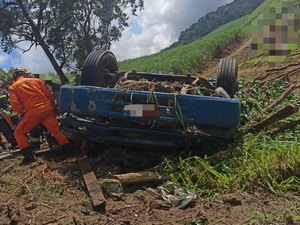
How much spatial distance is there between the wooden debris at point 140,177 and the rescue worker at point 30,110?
1.86 metres

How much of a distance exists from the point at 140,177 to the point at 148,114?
0.81 m

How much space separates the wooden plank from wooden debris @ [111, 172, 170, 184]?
0.78ft

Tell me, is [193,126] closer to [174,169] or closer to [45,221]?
[174,169]

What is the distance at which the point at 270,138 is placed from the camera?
216 inches

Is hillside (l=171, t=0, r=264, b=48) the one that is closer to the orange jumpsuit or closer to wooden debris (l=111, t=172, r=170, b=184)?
the orange jumpsuit

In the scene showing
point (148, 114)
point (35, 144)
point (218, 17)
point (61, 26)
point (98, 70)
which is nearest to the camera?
point (148, 114)

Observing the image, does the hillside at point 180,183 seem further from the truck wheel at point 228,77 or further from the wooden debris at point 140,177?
the truck wheel at point 228,77

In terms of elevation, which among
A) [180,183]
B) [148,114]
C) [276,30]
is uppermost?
[276,30]

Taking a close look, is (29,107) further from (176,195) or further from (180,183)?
(176,195)

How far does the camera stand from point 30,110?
237 inches

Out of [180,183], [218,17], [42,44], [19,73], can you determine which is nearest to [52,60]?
[42,44]

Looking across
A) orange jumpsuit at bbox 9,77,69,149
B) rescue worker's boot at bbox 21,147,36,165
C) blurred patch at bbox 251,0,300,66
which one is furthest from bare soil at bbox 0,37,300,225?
blurred patch at bbox 251,0,300,66

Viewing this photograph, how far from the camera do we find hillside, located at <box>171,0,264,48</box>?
92.1 metres

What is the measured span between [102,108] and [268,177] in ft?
6.70
